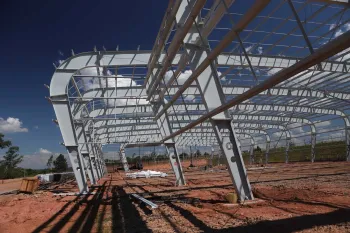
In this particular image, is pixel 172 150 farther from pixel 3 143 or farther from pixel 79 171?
pixel 3 143

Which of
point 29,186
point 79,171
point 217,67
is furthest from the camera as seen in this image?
point 29,186

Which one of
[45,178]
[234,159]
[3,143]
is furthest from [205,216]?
[3,143]

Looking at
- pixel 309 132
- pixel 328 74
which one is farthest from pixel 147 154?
pixel 328 74

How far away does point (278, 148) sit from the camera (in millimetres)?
41188

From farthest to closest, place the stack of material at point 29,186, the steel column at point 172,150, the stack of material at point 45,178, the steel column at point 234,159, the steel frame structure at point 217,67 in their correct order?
1. the stack of material at point 45,178
2. the stack of material at point 29,186
3. the steel column at point 172,150
4. the steel column at point 234,159
5. the steel frame structure at point 217,67

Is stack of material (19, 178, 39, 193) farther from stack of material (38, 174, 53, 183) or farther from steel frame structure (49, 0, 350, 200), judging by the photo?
stack of material (38, 174, 53, 183)

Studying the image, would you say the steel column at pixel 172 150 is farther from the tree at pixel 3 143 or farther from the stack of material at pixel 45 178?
the tree at pixel 3 143

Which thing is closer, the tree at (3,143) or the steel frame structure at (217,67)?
the steel frame structure at (217,67)

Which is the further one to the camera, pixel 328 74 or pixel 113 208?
pixel 328 74

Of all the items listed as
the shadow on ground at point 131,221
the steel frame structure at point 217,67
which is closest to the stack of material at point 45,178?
→ the steel frame structure at point 217,67

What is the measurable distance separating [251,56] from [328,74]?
270 inches

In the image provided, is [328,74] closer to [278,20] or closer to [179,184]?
[278,20]

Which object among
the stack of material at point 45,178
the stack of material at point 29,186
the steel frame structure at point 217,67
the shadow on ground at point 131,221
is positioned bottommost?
the shadow on ground at point 131,221

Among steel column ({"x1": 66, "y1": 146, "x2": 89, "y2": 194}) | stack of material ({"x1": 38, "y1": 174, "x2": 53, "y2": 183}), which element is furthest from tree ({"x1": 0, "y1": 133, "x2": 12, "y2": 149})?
steel column ({"x1": 66, "y1": 146, "x2": 89, "y2": 194})
